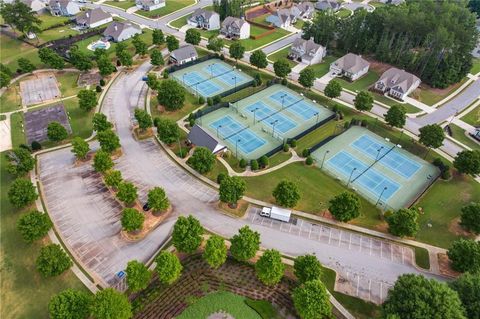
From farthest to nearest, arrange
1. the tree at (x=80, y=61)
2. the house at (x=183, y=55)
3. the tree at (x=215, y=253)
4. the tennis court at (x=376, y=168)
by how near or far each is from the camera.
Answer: the house at (x=183, y=55) → the tree at (x=80, y=61) → the tennis court at (x=376, y=168) → the tree at (x=215, y=253)

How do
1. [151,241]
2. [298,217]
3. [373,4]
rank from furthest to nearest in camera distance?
[373,4]
[298,217]
[151,241]

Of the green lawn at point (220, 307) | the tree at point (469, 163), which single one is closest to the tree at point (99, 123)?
the green lawn at point (220, 307)

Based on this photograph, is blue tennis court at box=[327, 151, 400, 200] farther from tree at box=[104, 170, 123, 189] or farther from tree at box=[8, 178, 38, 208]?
tree at box=[8, 178, 38, 208]

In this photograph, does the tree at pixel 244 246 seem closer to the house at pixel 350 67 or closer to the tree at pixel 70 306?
the tree at pixel 70 306

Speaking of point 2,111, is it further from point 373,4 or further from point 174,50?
point 373,4

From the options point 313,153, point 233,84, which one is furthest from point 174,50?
point 313,153

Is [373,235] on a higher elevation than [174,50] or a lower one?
lower
